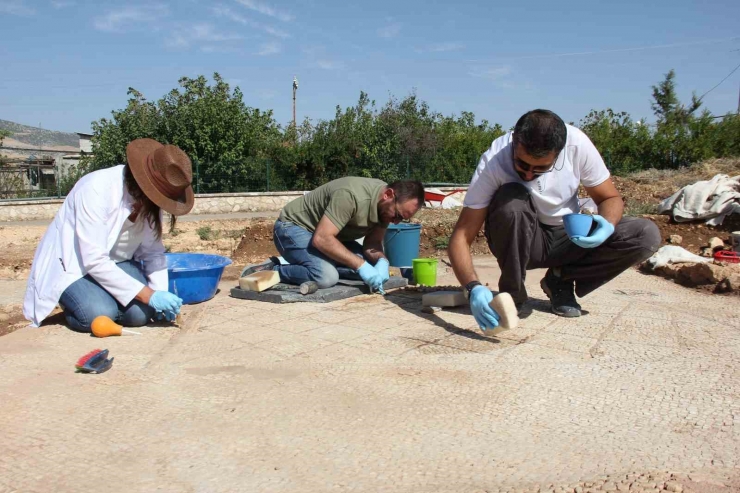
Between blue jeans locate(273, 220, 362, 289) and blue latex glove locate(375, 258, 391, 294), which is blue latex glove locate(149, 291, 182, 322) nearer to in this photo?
blue jeans locate(273, 220, 362, 289)

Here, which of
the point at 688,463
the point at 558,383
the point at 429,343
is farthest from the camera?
the point at 429,343

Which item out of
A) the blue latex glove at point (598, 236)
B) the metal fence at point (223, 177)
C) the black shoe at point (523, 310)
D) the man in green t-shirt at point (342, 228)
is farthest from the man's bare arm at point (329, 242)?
the metal fence at point (223, 177)

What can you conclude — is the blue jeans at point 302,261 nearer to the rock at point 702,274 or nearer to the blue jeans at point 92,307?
the blue jeans at point 92,307

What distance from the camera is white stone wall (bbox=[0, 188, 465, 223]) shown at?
1387 centimetres

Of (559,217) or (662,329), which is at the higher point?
(559,217)

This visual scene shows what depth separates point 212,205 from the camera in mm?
15602

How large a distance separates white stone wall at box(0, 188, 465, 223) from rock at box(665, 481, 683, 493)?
12.5 meters

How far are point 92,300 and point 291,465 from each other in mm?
1963

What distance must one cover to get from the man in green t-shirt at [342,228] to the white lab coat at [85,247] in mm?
1323

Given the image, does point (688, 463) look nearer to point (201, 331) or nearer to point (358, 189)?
point (201, 331)

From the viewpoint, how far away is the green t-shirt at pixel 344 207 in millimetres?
4203

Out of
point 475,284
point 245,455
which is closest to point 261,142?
point 475,284

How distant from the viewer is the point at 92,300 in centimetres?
332

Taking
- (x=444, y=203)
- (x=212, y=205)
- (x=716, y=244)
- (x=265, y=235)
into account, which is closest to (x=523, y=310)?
(x=716, y=244)
